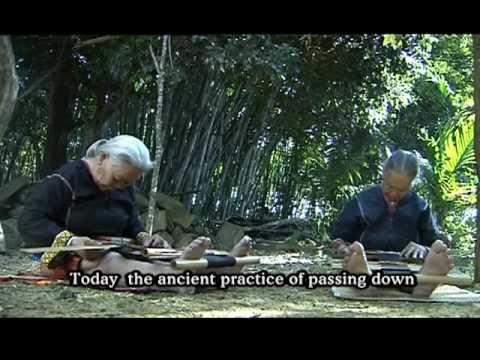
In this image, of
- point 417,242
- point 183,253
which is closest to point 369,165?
point 417,242

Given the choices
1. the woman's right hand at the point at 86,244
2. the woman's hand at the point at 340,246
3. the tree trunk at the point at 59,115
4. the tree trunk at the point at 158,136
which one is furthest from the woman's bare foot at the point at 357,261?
the tree trunk at the point at 59,115

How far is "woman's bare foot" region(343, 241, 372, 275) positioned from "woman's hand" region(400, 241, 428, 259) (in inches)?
14.8

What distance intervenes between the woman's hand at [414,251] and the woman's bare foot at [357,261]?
0.38m

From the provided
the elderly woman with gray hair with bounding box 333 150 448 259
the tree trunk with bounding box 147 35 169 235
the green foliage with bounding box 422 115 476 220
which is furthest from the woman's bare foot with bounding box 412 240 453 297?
the green foliage with bounding box 422 115 476 220

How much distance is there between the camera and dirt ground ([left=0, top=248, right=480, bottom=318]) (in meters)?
2.20

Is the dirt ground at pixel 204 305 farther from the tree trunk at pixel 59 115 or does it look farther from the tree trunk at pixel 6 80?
the tree trunk at pixel 59 115

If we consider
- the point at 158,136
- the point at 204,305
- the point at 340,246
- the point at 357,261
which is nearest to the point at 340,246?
the point at 340,246

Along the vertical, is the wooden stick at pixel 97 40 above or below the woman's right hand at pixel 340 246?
above

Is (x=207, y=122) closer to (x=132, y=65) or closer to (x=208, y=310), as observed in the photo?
(x=132, y=65)

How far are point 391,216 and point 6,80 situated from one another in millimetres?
1701

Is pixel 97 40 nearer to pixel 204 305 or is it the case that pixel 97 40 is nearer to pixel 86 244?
pixel 86 244

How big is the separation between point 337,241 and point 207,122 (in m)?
3.17

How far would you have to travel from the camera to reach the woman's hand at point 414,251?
299cm
